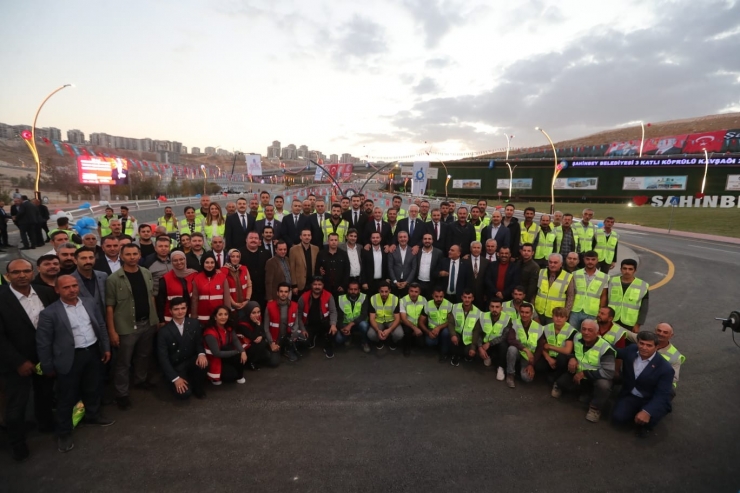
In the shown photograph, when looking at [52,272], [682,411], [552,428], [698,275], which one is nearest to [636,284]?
[682,411]

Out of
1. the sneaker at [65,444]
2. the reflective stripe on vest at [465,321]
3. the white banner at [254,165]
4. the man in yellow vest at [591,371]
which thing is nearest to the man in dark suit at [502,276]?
the reflective stripe on vest at [465,321]

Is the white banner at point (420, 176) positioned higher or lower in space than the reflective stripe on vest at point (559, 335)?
higher

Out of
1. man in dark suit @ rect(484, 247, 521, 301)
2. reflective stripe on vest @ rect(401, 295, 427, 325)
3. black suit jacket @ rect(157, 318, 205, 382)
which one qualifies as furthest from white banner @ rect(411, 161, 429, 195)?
black suit jacket @ rect(157, 318, 205, 382)

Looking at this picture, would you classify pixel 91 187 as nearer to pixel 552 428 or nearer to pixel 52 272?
pixel 52 272

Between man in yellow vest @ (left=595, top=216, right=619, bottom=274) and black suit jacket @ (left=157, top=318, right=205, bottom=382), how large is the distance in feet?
24.9

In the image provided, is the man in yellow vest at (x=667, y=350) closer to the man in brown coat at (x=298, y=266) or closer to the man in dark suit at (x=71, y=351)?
the man in brown coat at (x=298, y=266)

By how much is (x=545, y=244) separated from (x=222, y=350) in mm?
6273

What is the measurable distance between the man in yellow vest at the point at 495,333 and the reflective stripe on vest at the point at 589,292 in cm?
105

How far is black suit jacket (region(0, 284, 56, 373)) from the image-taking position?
323 centimetres

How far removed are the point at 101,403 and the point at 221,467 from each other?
6.75 ft

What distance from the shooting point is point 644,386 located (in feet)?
12.9

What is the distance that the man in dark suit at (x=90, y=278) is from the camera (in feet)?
13.0

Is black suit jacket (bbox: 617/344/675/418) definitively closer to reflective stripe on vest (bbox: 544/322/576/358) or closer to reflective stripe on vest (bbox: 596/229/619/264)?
reflective stripe on vest (bbox: 544/322/576/358)

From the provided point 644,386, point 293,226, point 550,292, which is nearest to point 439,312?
point 550,292
